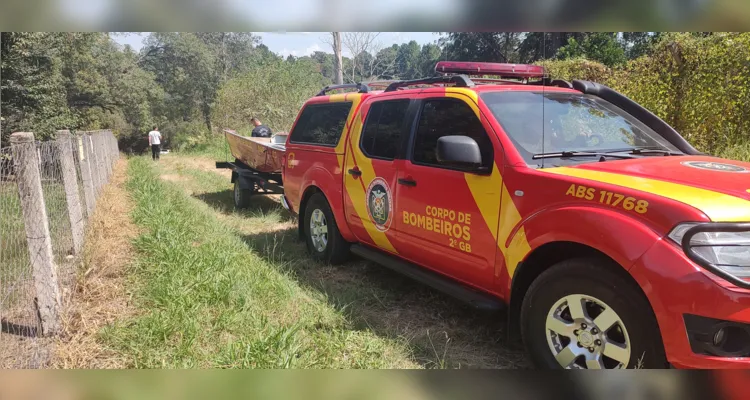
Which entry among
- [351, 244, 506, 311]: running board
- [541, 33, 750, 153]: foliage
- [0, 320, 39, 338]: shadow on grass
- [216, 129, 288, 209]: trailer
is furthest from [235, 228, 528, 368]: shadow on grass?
[541, 33, 750, 153]: foliage

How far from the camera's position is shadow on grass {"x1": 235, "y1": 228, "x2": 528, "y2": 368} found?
3504mm

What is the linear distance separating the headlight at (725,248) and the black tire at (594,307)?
0.35 metres

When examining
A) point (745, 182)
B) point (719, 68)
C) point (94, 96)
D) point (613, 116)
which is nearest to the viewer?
point (745, 182)

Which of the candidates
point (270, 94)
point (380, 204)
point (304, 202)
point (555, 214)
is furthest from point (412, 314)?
point (270, 94)

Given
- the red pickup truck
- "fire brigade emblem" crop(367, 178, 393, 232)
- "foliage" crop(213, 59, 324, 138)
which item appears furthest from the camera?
"foliage" crop(213, 59, 324, 138)

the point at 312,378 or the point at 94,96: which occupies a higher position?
the point at 94,96

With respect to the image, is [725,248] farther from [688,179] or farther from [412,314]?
[412,314]

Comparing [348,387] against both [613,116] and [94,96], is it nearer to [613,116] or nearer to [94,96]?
[613,116]

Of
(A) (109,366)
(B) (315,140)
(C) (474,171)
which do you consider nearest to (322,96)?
(B) (315,140)

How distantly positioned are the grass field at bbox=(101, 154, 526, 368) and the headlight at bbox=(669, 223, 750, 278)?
160 centimetres

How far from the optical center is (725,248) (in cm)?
214

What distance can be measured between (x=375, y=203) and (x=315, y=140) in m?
1.58

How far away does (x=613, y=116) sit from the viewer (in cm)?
372

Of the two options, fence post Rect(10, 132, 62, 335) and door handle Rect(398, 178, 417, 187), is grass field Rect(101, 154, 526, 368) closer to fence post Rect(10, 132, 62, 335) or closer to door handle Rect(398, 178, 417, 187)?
fence post Rect(10, 132, 62, 335)
